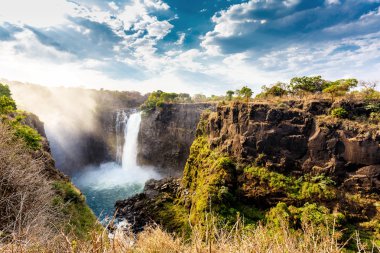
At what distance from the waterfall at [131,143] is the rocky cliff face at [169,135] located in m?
1.21

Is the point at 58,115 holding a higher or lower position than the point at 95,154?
higher

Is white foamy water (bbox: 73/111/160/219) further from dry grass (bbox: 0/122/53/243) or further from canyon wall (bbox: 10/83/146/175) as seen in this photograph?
dry grass (bbox: 0/122/53/243)

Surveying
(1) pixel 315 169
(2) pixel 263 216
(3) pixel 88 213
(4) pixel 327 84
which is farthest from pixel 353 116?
(3) pixel 88 213

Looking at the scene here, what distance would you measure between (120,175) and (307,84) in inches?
1595

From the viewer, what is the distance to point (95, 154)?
58.0m

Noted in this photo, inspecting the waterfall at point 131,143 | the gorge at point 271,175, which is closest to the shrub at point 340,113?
the gorge at point 271,175

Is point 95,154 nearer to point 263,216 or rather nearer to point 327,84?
point 263,216

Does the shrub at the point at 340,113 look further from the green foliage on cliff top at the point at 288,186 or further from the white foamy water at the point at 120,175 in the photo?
the white foamy water at the point at 120,175

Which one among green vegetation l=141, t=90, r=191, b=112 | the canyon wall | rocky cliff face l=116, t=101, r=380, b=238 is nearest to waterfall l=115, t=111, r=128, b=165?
the canyon wall

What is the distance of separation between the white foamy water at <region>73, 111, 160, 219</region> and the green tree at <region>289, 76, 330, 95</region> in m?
30.8

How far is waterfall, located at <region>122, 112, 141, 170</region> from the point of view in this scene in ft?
176

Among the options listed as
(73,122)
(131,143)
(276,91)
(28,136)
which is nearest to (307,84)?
(276,91)

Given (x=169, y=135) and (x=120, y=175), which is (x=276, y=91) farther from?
(x=120, y=175)

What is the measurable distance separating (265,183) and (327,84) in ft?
54.4
